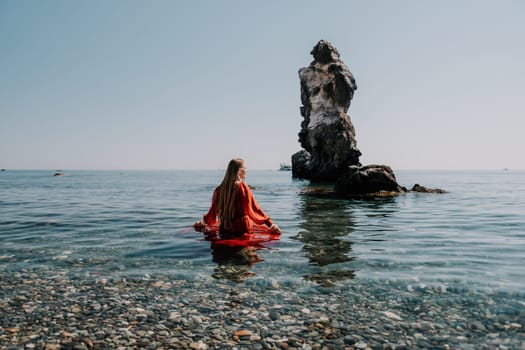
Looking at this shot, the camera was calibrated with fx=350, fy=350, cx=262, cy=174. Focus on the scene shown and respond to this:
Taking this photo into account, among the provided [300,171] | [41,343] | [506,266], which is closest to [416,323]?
[506,266]

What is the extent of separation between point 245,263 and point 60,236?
7.62 metres

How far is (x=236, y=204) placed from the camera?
10.3 m

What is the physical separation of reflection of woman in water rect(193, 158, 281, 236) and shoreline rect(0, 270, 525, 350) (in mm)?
3384

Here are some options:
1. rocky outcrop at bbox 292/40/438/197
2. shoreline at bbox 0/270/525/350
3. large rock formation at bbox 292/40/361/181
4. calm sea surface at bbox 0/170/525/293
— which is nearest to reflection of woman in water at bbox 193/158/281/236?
calm sea surface at bbox 0/170/525/293

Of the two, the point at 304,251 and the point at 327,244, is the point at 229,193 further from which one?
the point at 327,244

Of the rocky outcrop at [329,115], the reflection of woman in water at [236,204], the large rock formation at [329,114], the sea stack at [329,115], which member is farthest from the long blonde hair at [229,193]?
the large rock formation at [329,114]

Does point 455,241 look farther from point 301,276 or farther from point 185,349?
point 185,349

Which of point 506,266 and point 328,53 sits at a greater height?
point 328,53

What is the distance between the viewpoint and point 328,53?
2494 inches

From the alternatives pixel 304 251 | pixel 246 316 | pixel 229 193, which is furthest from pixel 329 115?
pixel 246 316

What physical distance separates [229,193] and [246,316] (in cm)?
505

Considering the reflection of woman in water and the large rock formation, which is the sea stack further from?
the reflection of woman in water

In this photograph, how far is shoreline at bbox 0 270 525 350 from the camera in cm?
465

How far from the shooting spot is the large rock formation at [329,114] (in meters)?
58.2
